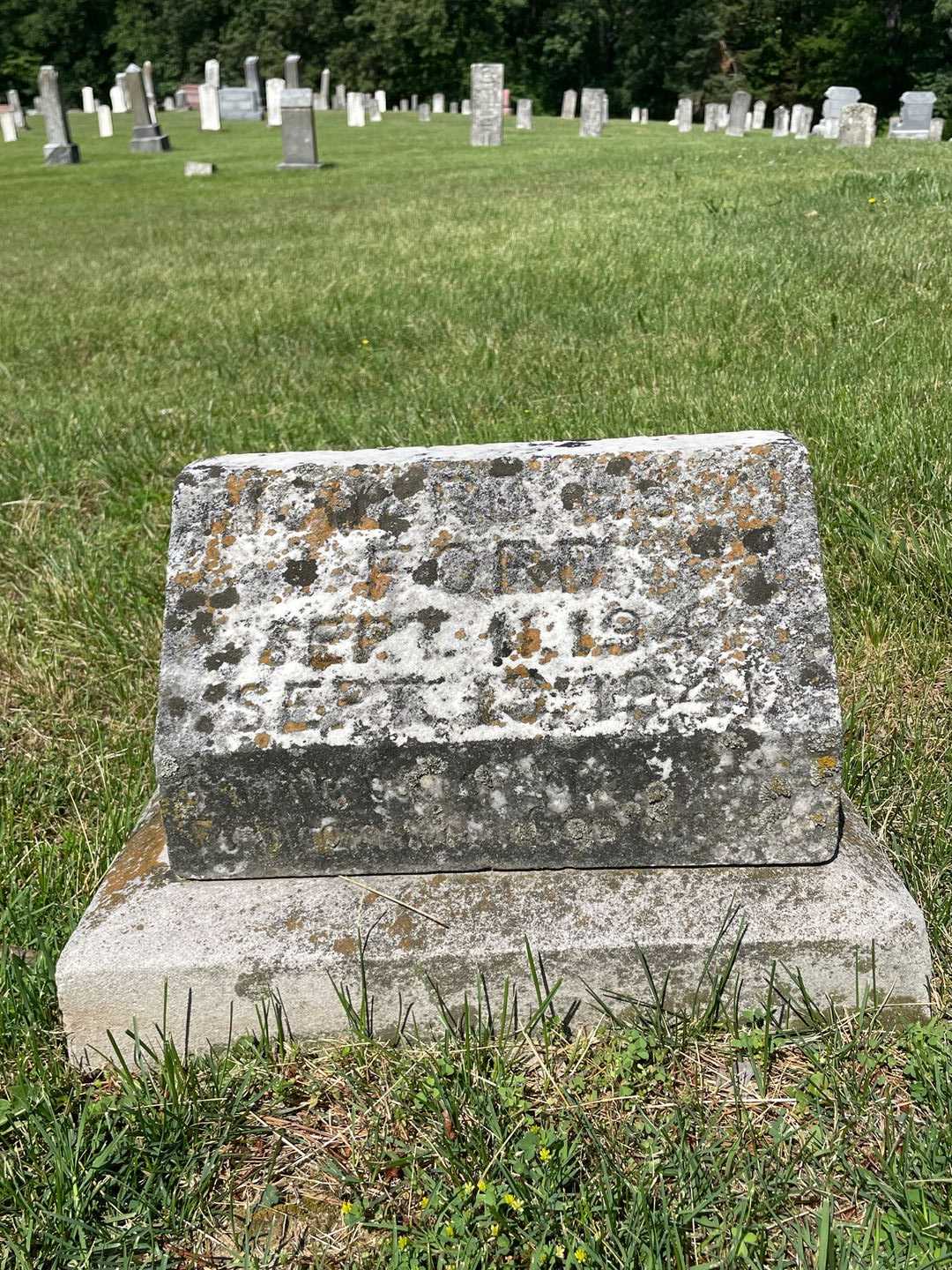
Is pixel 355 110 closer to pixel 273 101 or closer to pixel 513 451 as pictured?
pixel 273 101

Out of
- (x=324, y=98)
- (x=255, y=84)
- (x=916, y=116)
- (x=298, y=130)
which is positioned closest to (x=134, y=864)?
(x=298, y=130)

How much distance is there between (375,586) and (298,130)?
2035 cm

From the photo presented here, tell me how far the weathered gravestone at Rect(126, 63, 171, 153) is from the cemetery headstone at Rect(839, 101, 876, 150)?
16585mm

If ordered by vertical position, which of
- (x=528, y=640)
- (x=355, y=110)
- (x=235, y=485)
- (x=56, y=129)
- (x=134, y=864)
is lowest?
(x=134, y=864)

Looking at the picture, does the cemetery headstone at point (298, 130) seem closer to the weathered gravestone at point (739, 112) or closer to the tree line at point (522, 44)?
the weathered gravestone at point (739, 112)

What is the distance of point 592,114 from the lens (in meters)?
27.2

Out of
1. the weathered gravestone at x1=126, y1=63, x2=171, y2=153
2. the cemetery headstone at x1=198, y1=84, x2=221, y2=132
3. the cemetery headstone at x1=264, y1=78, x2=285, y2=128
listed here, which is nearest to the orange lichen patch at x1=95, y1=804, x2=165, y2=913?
the weathered gravestone at x1=126, y1=63, x2=171, y2=153

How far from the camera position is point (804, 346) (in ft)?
17.1

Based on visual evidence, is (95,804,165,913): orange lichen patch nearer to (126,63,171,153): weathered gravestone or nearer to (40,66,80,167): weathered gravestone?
(40,66,80,167): weathered gravestone

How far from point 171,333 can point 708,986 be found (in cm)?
642

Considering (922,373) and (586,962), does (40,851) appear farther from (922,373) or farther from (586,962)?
(922,373)

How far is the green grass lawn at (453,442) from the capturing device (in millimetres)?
1488

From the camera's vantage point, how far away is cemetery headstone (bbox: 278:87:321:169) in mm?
19312

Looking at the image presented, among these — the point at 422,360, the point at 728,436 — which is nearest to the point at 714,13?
the point at 422,360
